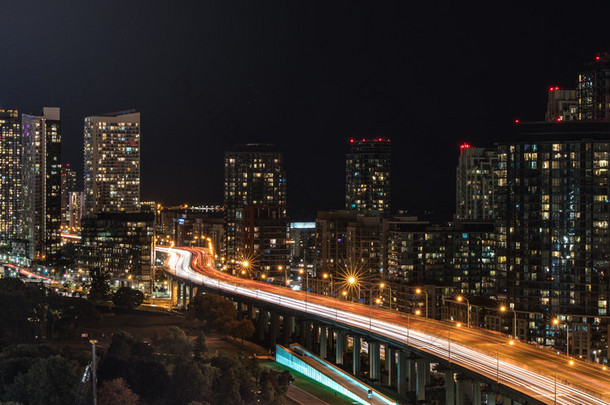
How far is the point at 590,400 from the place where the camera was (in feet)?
129

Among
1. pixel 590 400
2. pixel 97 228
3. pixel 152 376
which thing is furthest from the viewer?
pixel 97 228

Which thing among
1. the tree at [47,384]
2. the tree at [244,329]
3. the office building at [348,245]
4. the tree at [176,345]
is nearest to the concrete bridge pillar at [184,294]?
the tree at [244,329]

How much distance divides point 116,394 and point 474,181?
120m

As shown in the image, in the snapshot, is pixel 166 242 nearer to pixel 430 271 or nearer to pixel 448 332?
pixel 430 271

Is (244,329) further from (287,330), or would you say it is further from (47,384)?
(47,384)

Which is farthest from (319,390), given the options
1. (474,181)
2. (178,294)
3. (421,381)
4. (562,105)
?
(474,181)

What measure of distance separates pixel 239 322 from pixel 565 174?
3218cm

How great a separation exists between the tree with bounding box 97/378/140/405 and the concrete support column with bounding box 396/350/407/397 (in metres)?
17.1

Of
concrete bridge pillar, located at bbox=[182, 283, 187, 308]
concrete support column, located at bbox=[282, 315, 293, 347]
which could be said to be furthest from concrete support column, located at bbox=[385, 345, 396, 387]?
concrete bridge pillar, located at bbox=[182, 283, 187, 308]

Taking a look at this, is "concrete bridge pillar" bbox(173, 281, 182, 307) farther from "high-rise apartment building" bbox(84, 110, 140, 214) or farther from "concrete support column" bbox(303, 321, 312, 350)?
"high-rise apartment building" bbox(84, 110, 140, 214)

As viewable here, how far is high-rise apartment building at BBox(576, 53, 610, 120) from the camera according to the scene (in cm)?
11150

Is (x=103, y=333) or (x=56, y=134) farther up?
(x=56, y=134)

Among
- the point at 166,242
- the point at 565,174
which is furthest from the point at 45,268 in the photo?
the point at 565,174

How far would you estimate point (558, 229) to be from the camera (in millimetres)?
83938
